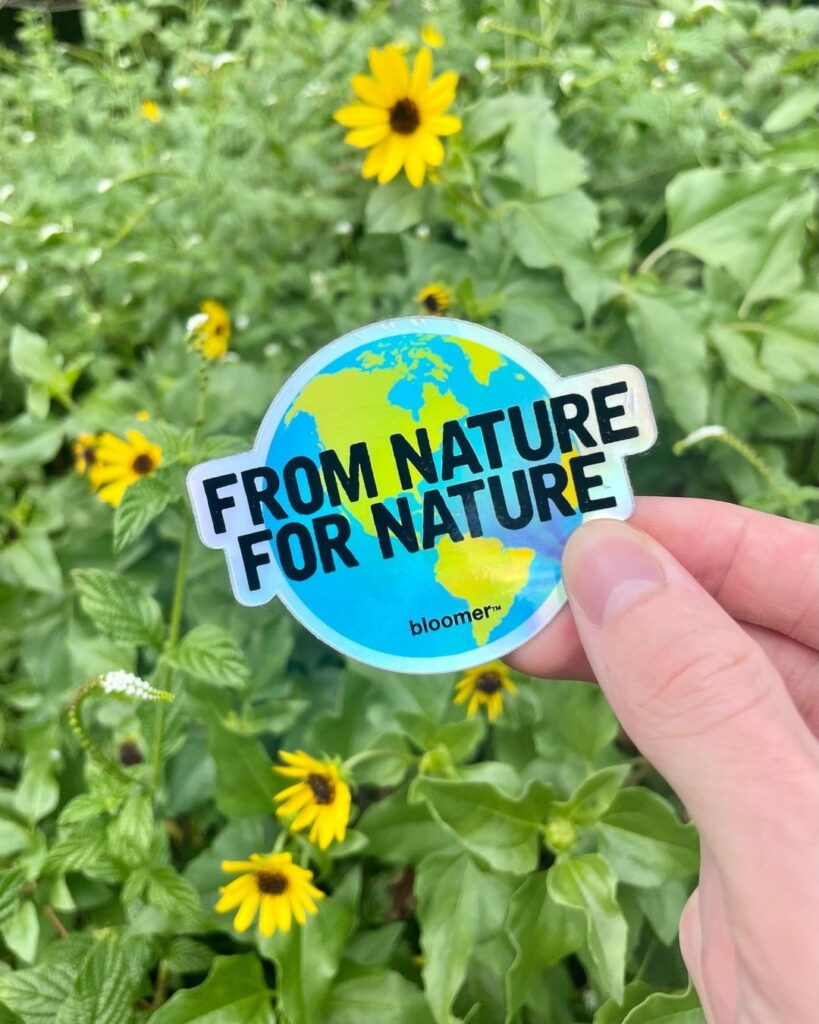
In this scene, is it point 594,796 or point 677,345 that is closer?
point 594,796

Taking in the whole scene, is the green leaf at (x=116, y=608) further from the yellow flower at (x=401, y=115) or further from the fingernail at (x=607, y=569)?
the yellow flower at (x=401, y=115)

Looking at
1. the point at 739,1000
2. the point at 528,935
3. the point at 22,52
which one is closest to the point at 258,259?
the point at 528,935

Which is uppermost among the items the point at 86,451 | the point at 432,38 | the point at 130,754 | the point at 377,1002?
the point at 432,38

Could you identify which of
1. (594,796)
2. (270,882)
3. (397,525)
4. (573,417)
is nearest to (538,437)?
(573,417)

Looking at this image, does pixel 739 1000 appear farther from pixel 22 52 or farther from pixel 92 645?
pixel 22 52

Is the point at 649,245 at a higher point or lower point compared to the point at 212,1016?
higher

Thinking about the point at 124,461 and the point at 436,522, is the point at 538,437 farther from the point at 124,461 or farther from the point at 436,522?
the point at 124,461
